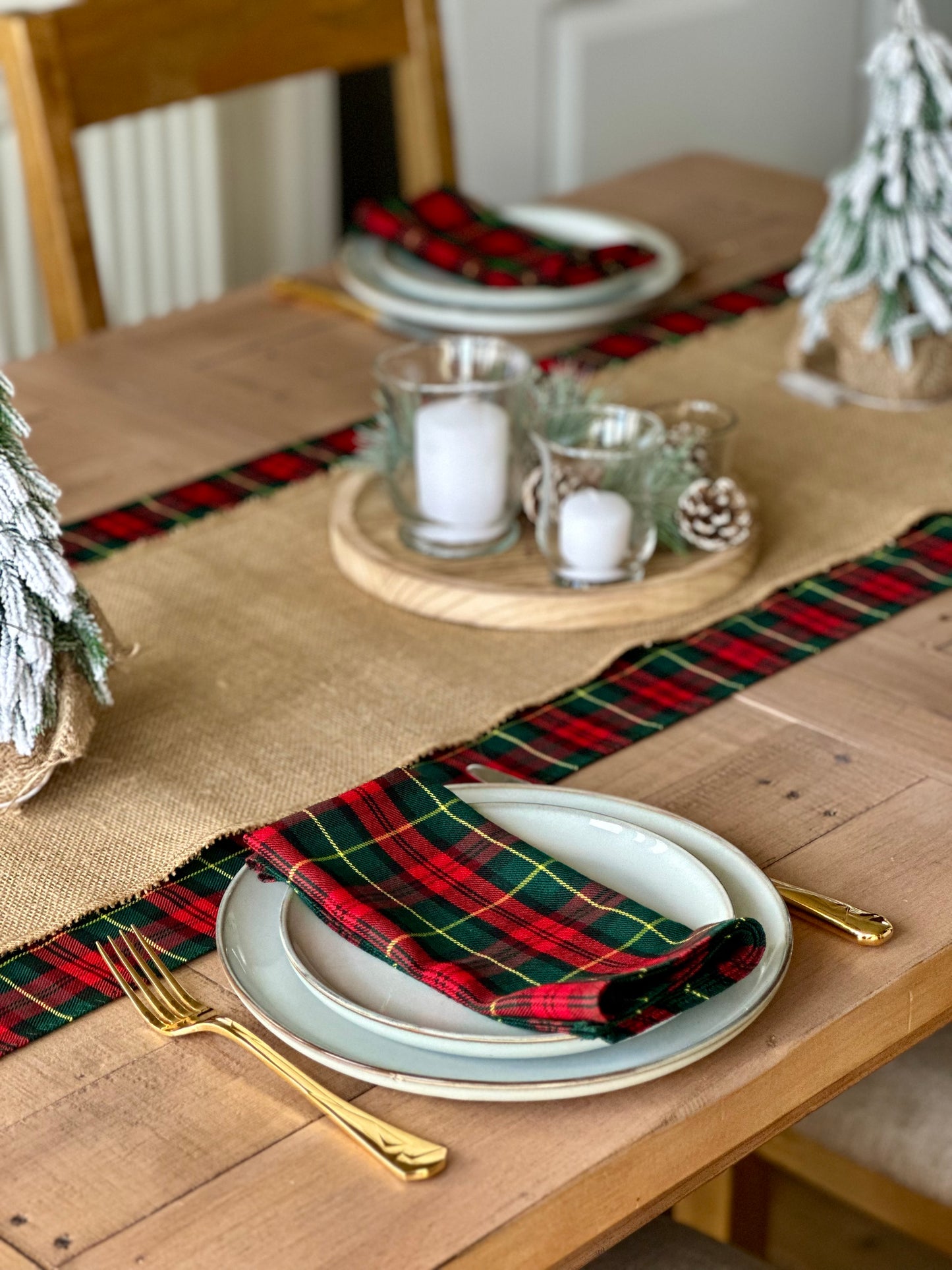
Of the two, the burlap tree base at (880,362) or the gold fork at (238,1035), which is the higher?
the burlap tree base at (880,362)

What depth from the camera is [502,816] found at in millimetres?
808

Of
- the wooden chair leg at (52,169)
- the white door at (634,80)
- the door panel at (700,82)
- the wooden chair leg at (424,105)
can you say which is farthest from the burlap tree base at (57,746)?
the door panel at (700,82)

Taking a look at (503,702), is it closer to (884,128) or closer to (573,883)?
(573,883)

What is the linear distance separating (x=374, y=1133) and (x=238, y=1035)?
9cm

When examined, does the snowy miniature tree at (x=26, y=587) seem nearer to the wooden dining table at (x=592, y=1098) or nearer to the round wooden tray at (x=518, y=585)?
the wooden dining table at (x=592, y=1098)

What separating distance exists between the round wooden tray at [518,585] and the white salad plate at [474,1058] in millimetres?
292

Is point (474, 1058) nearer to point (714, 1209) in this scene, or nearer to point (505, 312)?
point (714, 1209)

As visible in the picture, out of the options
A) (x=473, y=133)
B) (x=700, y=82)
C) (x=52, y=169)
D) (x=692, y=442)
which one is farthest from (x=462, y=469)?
(x=700, y=82)

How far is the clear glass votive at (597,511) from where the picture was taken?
1025mm

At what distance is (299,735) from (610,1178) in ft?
1.22

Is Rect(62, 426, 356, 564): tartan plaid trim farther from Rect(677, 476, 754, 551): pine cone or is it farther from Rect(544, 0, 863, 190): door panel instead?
Rect(544, 0, 863, 190): door panel

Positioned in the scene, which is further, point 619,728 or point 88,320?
point 88,320

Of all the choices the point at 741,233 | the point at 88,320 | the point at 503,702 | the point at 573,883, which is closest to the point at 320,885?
the point at 573,883

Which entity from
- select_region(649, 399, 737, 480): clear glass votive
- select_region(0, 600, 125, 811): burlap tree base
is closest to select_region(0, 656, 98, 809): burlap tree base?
select_region(0, 600, 125, 811): burlap tree base
